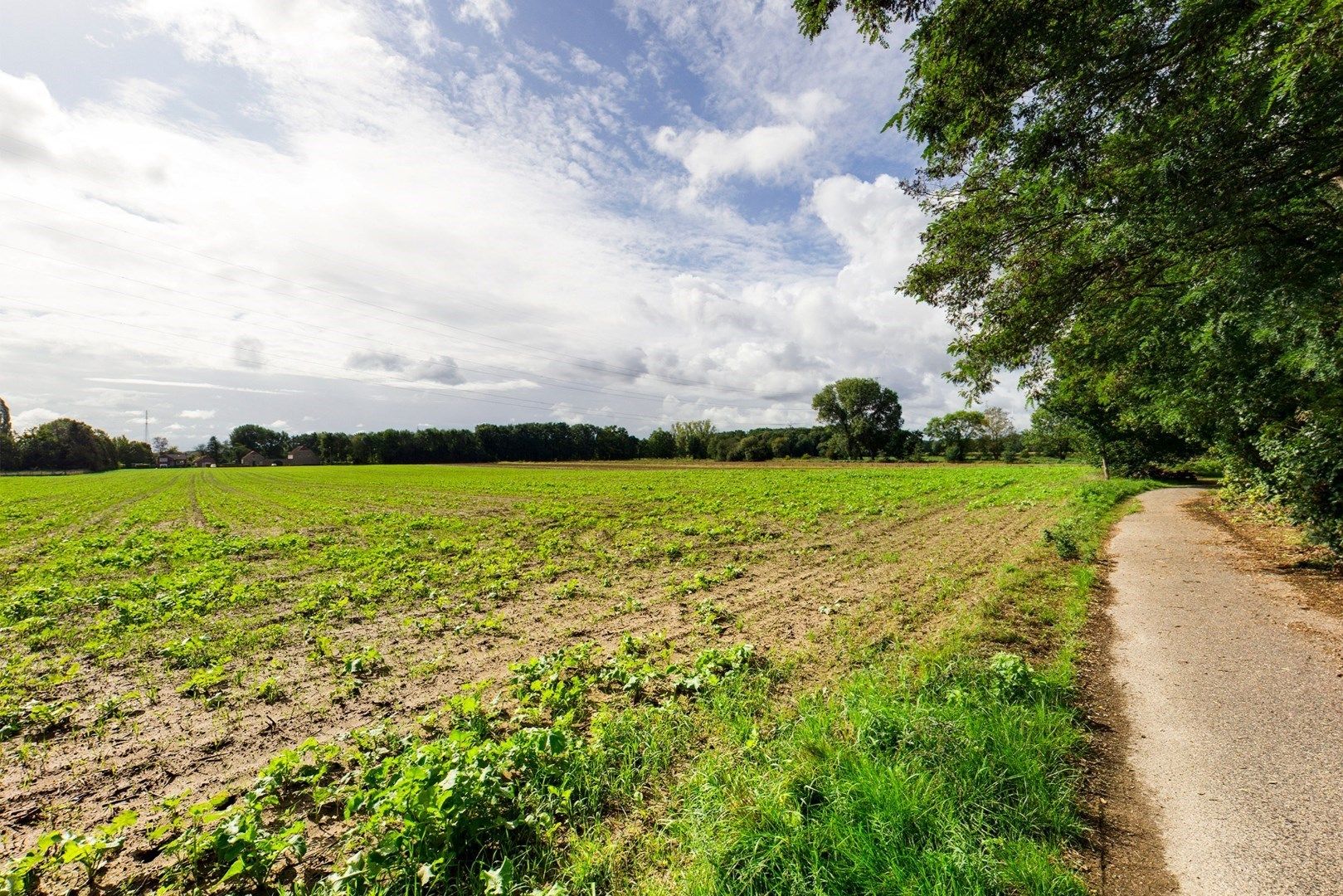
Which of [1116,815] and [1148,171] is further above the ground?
[1148,171]

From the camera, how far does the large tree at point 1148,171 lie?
16.5 ft

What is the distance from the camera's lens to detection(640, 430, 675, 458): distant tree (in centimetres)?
12331

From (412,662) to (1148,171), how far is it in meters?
11.3

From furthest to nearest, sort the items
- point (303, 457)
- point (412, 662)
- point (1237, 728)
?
point (303, 457) < point (412, 662) < point (1237, 728)

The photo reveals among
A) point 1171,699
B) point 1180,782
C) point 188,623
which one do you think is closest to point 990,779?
point 1180,782

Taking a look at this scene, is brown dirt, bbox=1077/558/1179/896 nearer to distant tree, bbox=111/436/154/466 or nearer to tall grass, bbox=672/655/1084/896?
tall grass, bbox=672/655/1084/896

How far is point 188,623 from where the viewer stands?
27.5ft

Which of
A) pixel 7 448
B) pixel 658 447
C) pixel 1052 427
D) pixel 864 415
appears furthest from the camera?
pixel 658 447

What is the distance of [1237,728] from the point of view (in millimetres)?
4367

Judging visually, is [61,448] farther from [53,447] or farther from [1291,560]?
[1291,560]

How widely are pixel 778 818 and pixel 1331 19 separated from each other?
296 inches

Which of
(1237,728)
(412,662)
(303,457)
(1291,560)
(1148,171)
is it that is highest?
(1148,171)

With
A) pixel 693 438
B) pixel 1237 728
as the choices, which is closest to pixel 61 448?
pixel 693 438

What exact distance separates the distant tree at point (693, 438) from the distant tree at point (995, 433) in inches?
2319
